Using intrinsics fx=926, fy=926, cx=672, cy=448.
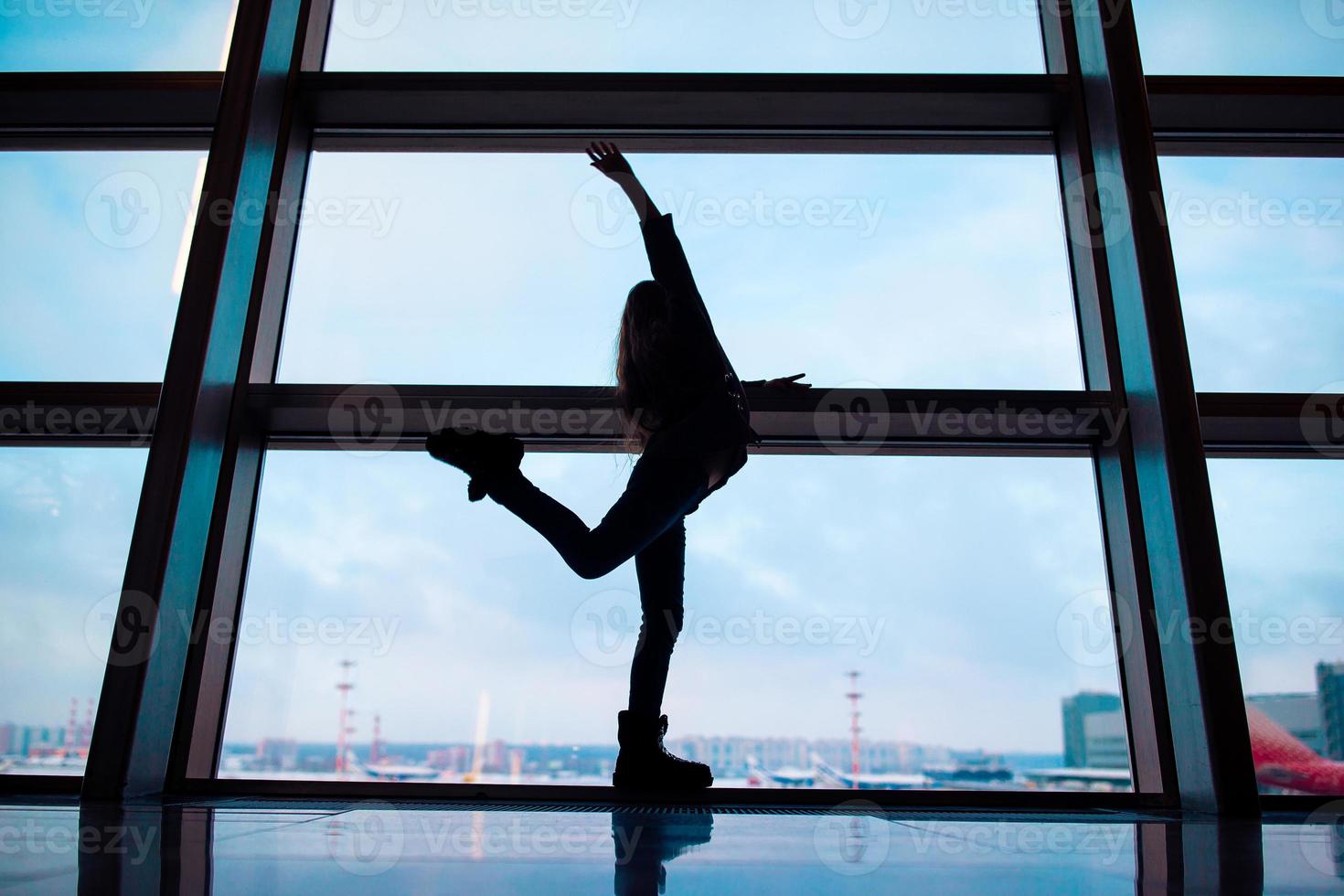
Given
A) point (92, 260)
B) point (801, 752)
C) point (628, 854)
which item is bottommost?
point (628, 854)

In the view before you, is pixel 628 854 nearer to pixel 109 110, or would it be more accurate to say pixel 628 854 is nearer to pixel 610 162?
pixel 610 162

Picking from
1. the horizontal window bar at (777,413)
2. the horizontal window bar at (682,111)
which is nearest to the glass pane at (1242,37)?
the horizontal window bar at (682,111)

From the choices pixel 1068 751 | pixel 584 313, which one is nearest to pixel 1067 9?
pixel 584 313

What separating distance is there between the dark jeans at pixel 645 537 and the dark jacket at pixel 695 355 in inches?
3.5

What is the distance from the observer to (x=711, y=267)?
2.60 m

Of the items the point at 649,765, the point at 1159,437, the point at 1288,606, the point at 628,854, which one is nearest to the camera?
the point at 628,854

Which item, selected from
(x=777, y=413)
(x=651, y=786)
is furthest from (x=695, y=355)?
(x=651, y=786)

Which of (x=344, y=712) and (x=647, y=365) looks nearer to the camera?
(x=647, y=365)

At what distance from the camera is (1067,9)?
262 centimetres

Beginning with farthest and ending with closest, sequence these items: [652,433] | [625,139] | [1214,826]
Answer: [625,139] < [652,433] < [1214,826]

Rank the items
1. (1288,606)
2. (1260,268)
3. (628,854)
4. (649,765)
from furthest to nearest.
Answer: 1. (1260,268)
2. (1288,606)
3. (649,765)
4. (628,854)

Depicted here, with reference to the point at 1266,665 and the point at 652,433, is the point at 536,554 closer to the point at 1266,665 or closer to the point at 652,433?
the point at 652,433

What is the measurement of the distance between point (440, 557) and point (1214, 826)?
1.74m

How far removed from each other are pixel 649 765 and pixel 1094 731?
1.12 metres
